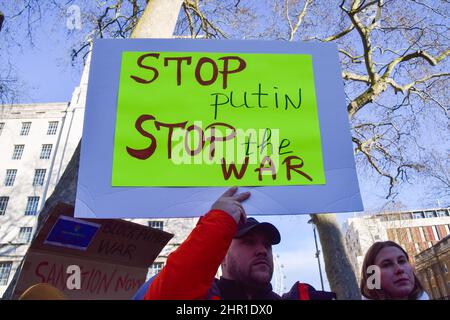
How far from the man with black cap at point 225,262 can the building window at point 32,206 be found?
4263 centimetres

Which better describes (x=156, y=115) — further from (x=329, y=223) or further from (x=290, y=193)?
(x=329, y=223)

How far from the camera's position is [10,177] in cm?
4331

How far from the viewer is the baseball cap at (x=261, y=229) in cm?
159

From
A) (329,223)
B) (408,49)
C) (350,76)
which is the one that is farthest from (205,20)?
(329,223)

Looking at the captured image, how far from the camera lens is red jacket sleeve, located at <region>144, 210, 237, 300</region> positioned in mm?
1340

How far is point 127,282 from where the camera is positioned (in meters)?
2.01

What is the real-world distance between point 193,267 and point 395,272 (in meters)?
0.94

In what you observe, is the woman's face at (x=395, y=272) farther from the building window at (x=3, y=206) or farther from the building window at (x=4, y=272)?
the building window at (x=3, y=206)

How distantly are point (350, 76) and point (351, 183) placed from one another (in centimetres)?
836

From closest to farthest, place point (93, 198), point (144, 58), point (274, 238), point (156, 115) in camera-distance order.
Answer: point (274, 238) < point (93, 198) < point (156, 115) < point (144, 58)

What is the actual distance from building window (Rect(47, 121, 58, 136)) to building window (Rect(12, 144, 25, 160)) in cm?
356

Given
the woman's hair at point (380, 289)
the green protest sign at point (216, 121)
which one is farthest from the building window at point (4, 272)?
the woman's hair at point (380, 289)

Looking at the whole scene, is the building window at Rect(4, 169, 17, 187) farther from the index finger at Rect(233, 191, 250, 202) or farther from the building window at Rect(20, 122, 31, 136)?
the index finger at Rect(233, 191, 250, 202)

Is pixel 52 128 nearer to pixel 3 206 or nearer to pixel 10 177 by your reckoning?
pixel 10 177
